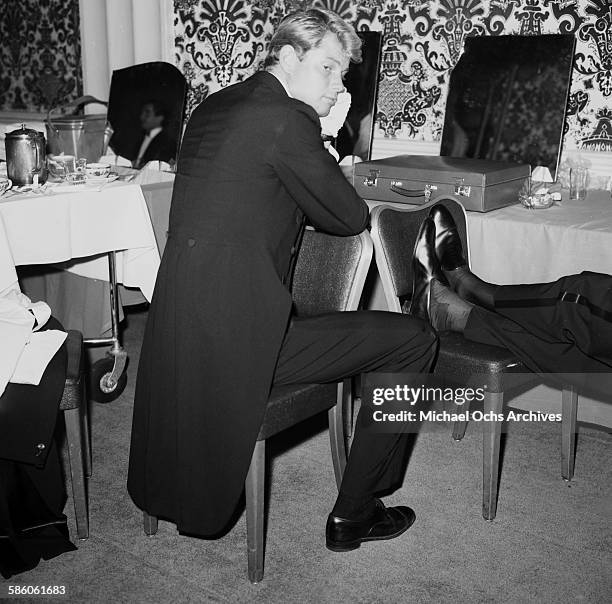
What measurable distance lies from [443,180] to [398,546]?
123 cm

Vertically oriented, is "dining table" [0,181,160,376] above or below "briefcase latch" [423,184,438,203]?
below

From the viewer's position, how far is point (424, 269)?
2.34 m

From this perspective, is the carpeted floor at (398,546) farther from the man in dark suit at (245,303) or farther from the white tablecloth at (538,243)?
the white tablecloth at (538,243)

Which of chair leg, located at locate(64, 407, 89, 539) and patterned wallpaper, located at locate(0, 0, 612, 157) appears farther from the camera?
patterned wallpaper, located at locate(0, 0, 612, 157)

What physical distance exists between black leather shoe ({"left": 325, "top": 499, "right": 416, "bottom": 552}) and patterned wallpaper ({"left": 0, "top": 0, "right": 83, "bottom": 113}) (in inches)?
139

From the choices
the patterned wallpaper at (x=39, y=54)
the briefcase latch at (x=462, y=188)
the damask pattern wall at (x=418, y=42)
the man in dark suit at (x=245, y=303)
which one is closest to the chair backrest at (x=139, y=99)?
the damask pattern wall at (x=418, y=42)

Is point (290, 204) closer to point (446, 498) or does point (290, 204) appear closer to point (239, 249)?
point (239, 249)

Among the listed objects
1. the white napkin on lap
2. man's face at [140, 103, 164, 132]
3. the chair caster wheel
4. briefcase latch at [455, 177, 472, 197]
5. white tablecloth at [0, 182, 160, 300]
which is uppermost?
man's face at [140, 103, 164, 132]

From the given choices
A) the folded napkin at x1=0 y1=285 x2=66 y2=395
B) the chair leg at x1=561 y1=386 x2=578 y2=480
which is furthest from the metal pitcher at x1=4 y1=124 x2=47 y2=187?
the chair leg at x1=561 y1=386 x2=578 y2=480

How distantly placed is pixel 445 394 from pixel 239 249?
3.66ft

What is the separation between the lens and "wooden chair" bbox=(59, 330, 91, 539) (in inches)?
74.4

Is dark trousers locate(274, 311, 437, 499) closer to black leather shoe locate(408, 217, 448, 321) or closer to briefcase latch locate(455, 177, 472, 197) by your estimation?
black leather shoe locate(408, 217, 448, 321)

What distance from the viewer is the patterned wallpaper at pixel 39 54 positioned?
470cm

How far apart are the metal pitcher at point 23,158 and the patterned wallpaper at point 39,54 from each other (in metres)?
2.32
